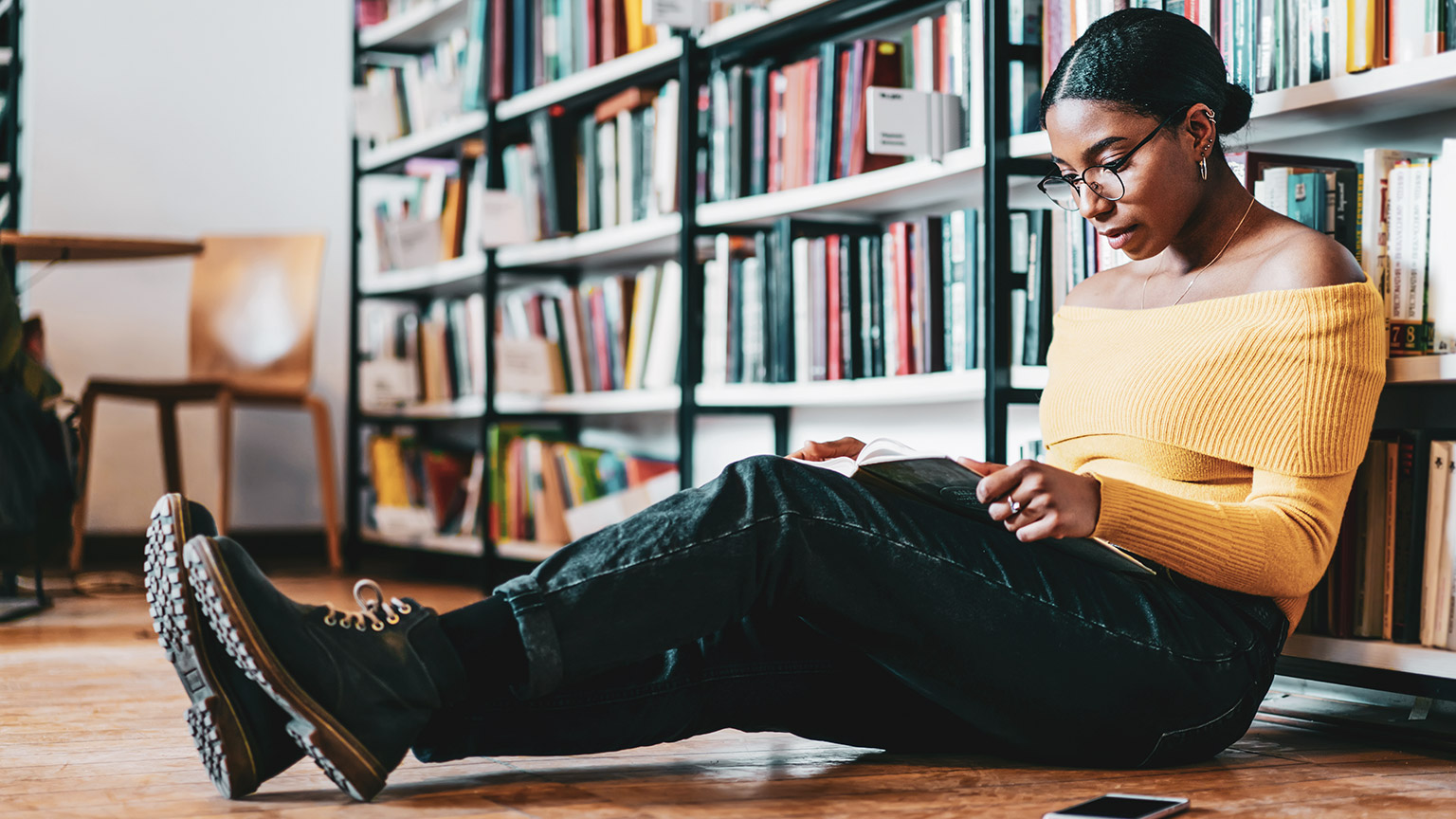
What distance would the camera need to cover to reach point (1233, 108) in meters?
1.43

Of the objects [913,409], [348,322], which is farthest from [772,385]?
[348,322]

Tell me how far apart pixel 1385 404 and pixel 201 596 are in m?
1.37

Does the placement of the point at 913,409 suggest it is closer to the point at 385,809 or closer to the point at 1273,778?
the point at 1273,778

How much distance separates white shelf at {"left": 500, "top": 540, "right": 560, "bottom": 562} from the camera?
9.97ft

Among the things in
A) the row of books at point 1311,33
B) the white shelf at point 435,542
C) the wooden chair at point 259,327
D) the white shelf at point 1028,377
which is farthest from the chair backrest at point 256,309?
the row of books at point 1311,33

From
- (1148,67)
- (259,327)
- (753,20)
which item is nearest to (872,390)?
(753,20)

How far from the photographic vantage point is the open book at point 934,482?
3.84 feet

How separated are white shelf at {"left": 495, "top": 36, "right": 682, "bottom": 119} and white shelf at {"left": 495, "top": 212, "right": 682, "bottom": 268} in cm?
29

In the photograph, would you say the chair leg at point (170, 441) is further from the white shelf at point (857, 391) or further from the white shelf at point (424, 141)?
the white shelf at point (857, 391)

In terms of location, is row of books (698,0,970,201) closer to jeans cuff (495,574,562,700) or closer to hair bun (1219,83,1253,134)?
hair bun (1219,83,1253,134)

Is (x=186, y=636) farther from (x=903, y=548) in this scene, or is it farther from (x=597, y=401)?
(x=597, y=401)

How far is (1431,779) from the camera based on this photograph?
4.40 ft

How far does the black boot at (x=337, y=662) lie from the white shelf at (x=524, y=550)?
1.87 metres

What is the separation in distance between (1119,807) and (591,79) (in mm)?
2082
